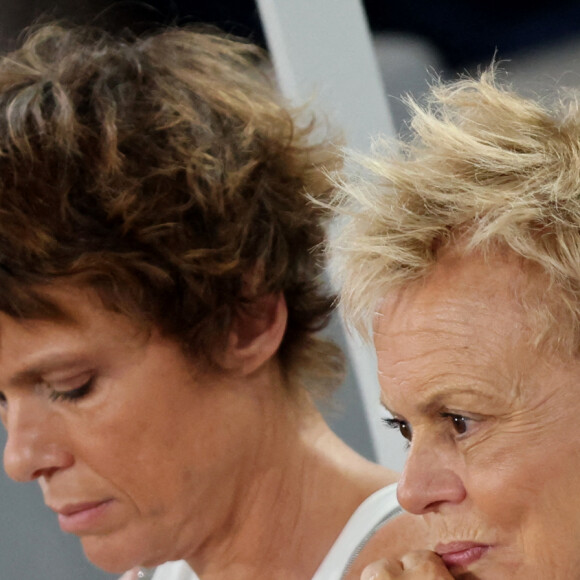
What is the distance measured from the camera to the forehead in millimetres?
962

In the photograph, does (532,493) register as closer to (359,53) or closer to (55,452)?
(55,452)

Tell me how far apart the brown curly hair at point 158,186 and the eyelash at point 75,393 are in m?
0.12

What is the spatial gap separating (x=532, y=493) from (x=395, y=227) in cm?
32

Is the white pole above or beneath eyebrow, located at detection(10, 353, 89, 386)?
above

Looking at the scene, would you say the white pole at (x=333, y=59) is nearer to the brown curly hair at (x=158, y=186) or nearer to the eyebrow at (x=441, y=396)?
the brown curly hair at (x=158, y=186)

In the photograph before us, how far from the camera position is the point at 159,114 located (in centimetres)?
132

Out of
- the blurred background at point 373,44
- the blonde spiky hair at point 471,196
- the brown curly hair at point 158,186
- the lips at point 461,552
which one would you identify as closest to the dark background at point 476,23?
the blurred background at point 373,44

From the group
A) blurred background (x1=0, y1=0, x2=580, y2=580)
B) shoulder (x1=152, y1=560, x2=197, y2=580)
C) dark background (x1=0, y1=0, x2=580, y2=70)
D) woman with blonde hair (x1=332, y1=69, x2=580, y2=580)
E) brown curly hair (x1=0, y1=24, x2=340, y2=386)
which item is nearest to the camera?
woman with blonde hair (x1=332, y1=69, x2=580, y2=580)

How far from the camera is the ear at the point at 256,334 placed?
1.40m

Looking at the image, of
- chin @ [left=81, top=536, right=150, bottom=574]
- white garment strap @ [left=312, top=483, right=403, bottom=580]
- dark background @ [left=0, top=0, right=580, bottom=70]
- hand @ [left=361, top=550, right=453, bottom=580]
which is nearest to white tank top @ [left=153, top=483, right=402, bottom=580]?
white garment strap @ [left=312, top=483, right=403, bottom=580]

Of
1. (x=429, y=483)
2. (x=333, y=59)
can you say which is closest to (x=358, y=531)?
(x=429, y=483)

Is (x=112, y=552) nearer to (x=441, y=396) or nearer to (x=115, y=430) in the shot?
(x=115, y=430)

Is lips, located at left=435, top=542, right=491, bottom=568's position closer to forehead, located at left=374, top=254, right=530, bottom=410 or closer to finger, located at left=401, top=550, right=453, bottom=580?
finger, located at left=401, top=550, right=453, bottom=580

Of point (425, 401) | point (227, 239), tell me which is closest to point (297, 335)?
point (227, 239)
